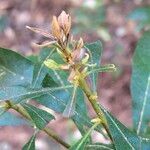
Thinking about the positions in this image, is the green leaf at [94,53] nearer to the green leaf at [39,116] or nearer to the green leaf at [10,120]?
the green leaf at [39,116]

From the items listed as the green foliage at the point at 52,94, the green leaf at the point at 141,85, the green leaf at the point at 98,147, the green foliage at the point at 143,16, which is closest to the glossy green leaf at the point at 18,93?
the green foliage at the point at 52,94

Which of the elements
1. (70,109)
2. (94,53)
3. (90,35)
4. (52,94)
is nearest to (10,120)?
(52,94)

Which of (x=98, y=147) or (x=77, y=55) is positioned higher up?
(x=77, y=55)

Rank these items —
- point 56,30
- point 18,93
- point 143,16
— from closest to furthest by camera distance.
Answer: point 56,30, point 18,93, point 143,16

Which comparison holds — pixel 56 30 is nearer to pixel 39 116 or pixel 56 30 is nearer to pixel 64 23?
pixel 64 23

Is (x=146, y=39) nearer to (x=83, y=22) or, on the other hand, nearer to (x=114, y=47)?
(x=83, y=22)

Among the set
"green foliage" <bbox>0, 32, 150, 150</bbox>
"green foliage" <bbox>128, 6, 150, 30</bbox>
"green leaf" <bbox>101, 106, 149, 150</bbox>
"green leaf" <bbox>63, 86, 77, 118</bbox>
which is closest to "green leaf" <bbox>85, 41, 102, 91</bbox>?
"green foliage" <bbox>0, 32, 150, 150</bbox>

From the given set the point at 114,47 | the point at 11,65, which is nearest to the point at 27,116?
the point at 11,65
